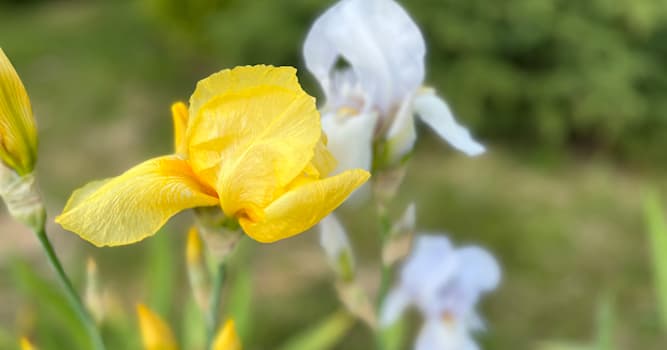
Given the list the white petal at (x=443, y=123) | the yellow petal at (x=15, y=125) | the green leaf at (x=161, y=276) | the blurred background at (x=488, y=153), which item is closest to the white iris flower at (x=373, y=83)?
the white petal at (x=443, y=123)

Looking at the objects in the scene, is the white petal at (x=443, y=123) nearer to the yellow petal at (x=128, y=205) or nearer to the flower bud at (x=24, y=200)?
the yellow petal at (x=128, y=205)

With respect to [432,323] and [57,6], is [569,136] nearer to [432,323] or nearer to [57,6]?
[432,323]

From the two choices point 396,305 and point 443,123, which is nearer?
point 443,123

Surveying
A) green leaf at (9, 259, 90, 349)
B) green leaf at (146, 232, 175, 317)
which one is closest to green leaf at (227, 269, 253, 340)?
green leaf at (146, 232, 175, 317)

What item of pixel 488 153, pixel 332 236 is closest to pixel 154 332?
pixel 332 236

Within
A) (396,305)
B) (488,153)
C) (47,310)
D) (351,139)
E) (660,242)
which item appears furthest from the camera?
(488,153)

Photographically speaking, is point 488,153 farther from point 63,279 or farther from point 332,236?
point 63,279
